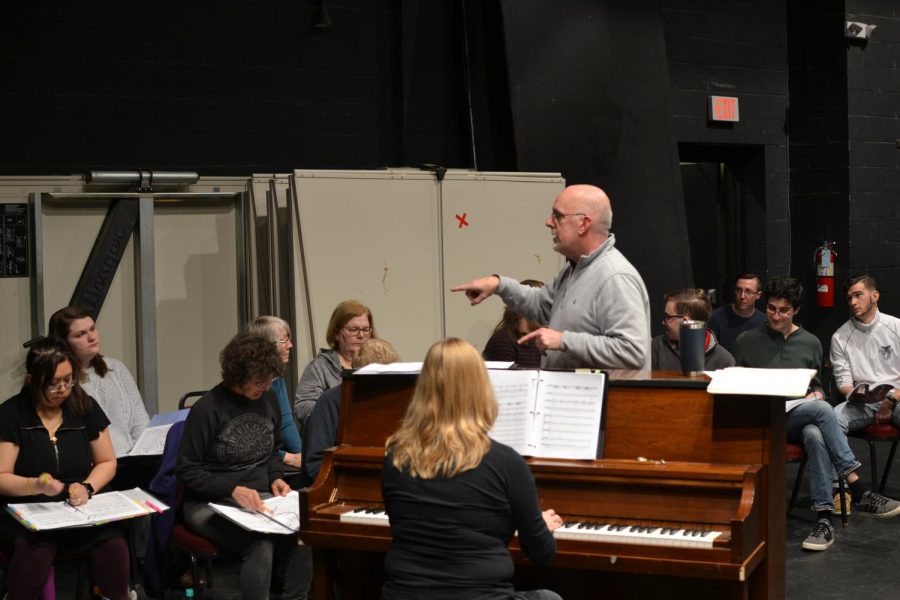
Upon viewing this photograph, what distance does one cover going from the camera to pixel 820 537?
5.05 meters

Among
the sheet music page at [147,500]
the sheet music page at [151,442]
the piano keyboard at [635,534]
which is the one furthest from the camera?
the sheet music page at [151,442]

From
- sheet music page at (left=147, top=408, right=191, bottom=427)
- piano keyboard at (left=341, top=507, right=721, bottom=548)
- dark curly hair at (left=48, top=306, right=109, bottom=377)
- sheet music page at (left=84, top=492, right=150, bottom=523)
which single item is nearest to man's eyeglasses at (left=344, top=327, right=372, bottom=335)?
sheet music page at (left=147, top=408, right=191, bottom=427)

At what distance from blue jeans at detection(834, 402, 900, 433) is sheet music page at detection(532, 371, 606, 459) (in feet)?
9.94

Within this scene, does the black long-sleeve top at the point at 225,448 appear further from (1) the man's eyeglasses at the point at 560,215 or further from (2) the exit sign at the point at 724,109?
(2) the exit sign at the point at 724,109

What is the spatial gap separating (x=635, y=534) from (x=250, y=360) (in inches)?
62.8

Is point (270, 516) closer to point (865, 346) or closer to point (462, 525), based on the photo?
point (462, 525)

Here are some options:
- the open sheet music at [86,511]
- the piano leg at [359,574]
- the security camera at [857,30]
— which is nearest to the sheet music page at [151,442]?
the open sheet music at [86,511]

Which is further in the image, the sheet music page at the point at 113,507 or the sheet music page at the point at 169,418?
the sheet music page at the point at 169,418

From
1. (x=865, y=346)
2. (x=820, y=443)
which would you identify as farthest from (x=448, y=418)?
(x=865, y=346)

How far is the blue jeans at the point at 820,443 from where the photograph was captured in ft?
17.1

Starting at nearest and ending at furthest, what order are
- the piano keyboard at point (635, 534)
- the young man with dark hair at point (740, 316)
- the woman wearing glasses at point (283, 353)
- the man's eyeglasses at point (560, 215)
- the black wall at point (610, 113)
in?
the piano keyboard at point (635, 534)
the man's eyeglasses at point (560, 215)
the woman wearing glasses at point (283, 353)
the young man with dark hair at point (740, 316)
the black wall at point (610, 113)

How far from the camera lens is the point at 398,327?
5777 mm

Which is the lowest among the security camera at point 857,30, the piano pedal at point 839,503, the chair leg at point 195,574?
the piano pedal at point 839,503

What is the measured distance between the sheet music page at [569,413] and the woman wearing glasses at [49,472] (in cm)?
164
